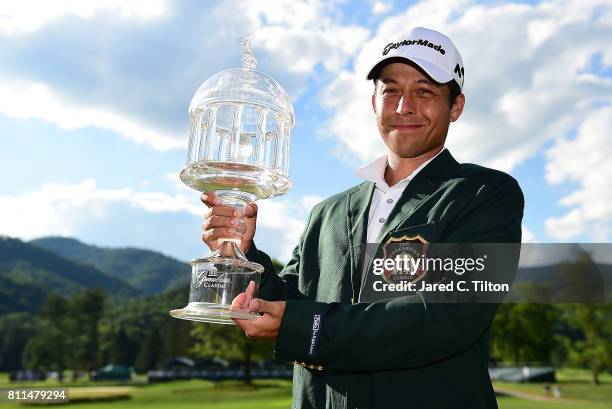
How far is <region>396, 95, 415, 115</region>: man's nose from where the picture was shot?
3.66 meters

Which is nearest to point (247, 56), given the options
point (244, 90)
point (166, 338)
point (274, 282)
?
point (244, 90)

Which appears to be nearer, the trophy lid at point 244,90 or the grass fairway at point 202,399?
the trophy lid at point 244,90

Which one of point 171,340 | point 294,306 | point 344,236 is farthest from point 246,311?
point 171,340

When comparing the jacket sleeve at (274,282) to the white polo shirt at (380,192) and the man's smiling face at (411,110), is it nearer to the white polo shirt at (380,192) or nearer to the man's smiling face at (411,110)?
the white polo shirt at (380,192)

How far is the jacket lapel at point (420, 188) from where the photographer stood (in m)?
3.46

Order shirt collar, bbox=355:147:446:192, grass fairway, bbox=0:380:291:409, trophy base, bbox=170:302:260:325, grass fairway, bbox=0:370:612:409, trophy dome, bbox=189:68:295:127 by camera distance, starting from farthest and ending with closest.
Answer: grass fairway, bbox=0:370:612:409 → grass fairway, bbox=0:380:291:409 → shirt collar, bbox=355:147:446:192 → trophy dome, bbox=189:68:295:127 → trophy base, bbox=170:302:260:325

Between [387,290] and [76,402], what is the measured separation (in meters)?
45.1

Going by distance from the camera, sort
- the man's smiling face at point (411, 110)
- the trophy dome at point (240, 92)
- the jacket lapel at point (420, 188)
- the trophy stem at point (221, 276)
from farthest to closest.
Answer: the trophy dome at point (240, 92) → the man's smiling face at point (411, 110) → the jacket lapel at point (420, 188) → the trophy stem at point (221, 276)

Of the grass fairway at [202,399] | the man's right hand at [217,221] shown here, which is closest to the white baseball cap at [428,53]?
the man's right hand at [217,221]

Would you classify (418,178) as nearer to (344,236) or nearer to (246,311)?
(344,236)

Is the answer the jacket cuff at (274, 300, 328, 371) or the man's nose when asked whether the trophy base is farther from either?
the man's nose

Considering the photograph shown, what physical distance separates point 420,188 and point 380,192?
40cm

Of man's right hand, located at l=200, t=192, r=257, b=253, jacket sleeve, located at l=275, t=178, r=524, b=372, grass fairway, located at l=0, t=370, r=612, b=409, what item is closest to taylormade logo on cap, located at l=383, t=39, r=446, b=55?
man's right hand, located at l=200, t=192, r=257, b=253

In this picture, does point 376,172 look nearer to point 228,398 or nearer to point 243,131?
point 243,131
